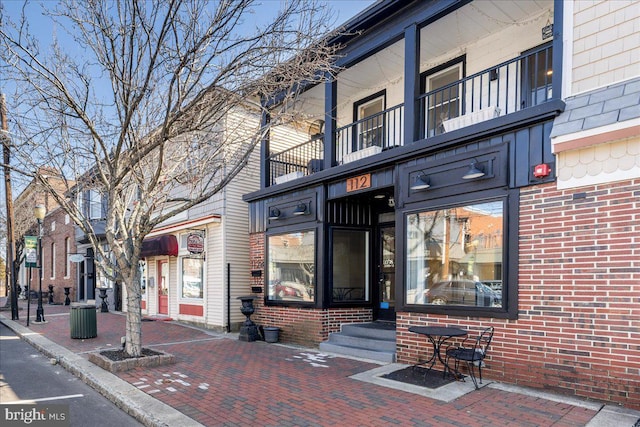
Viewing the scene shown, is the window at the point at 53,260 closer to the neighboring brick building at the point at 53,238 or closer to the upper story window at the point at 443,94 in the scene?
the neighboring brick building at the point at 53,238

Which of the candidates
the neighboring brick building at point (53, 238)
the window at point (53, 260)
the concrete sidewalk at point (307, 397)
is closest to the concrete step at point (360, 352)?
the concrete sidewalk at point (307, 397)

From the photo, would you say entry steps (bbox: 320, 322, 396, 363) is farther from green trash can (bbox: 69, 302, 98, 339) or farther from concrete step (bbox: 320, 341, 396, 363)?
green trash can (bbox: 69, 302, 98, 339)

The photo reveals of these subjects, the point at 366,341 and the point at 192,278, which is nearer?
the point at 366,341

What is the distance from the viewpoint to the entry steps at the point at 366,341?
7.34m

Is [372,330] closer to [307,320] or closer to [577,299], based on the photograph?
[307,320]

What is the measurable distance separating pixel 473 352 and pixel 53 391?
19.6ft

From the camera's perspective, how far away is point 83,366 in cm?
693

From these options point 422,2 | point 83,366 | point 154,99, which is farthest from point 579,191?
point 83,366

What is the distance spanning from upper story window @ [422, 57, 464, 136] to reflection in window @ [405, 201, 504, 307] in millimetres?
2319

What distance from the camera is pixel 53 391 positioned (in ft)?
19.3

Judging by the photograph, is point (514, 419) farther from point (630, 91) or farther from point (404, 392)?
point (630, 91)

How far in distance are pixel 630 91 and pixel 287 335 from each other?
25.3 ft

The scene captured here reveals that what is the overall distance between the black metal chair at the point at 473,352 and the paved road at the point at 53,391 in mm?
4115
